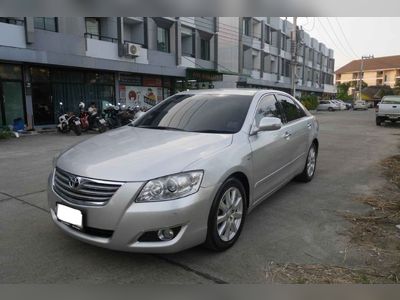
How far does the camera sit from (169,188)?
9.64 ft

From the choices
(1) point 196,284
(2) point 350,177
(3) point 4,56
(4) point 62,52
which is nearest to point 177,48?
(4) point 62,52

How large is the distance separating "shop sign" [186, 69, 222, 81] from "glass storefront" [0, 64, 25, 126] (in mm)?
10606

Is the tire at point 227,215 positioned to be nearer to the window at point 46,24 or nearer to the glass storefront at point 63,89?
the window at point 46,24

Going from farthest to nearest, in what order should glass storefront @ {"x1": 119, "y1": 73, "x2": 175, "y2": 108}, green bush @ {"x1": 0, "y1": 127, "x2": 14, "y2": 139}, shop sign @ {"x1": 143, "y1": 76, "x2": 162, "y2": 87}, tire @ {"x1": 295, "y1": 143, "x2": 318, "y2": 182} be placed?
shop sign @ {"x1": 143, "y1": 76, "x2": 162, "y2": 87} < glass storefront @ {"x1": 119, "y1": 73, "x2": 175, "y2": 108} < green bush @ {"x1": 0, "y1": 127, "x2": 14, "y2": 139} < tire @ {"x1": 295, "y1": 143, "x2": 318, "y2": 182}

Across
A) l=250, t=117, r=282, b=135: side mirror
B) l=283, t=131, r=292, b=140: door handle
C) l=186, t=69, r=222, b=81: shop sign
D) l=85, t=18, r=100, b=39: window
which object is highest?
l=85, t=18, r=100, b=39: window

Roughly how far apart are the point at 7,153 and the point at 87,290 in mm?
8128

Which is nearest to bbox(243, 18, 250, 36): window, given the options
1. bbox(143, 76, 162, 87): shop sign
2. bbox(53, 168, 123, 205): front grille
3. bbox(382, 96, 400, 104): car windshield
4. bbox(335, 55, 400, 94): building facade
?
bbox(143, 76, 162, 87): shop sign

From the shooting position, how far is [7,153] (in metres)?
9.65

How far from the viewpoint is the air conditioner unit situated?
18.6 meters

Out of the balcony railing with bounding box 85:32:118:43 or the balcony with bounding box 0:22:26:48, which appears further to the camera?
the balcony railing with bounding box 85:32:118:43

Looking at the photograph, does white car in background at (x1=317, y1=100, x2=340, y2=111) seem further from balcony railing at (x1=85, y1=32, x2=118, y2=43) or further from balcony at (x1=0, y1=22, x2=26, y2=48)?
balcony at (x1=0, y1=22, x2=26, y2=48)

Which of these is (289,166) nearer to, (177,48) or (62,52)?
(62,52)

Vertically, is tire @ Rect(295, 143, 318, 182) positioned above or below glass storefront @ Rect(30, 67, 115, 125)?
below

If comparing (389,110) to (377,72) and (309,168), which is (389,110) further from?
(377,72)
